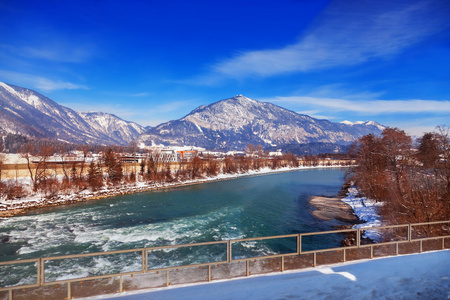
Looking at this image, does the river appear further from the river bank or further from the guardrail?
the guardrail

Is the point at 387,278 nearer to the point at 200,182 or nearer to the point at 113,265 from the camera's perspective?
the point at 113,265

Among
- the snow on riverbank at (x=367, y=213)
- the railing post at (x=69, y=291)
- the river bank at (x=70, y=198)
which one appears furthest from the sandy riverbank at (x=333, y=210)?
the river bank at (x=70, y=198)

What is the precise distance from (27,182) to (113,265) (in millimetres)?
46499

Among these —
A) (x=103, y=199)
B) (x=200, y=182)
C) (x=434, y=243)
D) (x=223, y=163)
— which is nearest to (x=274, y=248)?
(x=434, y=243)

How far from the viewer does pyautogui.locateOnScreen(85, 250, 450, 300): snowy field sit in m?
6.78

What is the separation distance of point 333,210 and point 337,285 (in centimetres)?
2959

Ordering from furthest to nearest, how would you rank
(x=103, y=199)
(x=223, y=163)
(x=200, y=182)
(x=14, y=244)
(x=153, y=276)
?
(x=223, y=163) → (x=200, y=182) → (x=103, y=199) → (x=14, y=244) → (x=153, y=276)

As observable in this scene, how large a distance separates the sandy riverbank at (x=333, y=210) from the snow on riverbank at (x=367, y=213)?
2.41 ft

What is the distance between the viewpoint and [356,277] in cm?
770

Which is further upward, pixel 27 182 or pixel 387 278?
pixel 387 278

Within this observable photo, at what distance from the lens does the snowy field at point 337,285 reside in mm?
6781

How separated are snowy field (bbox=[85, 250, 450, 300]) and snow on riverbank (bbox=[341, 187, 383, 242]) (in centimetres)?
1290

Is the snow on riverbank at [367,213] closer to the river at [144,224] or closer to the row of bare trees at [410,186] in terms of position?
the row of bare trees at [410,186]

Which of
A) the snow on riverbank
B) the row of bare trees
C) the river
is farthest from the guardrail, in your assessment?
the snow on riverbank
